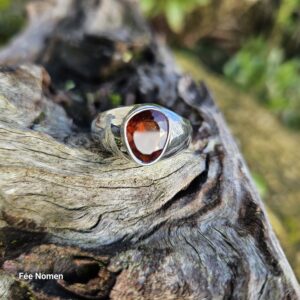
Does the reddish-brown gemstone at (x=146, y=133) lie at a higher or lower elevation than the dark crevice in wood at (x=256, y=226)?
higher

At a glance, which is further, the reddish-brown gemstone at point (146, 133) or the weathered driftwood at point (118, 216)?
the reddish-brown gemstone at point (146, 133)

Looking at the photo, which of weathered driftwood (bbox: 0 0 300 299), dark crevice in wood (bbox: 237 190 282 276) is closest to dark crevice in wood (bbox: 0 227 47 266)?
weathered driftwood (bbox: 0 0 300 299)

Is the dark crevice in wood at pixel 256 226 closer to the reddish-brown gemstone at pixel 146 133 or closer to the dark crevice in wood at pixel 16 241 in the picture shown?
the reddish-brown gemstone at pixel 146 133

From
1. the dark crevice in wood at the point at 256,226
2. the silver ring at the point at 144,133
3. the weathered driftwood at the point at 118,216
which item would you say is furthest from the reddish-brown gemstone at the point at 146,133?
the dark crevice in wood at the point at 256,226

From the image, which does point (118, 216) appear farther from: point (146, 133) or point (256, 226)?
point (256, 226)

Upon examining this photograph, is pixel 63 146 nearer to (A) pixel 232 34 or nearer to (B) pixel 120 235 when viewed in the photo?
(B) pixel 120 235
